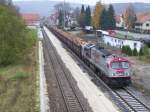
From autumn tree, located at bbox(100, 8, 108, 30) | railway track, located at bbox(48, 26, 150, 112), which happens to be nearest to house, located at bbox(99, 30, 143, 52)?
railway track, located at bbox(48, 26, 150, 112)

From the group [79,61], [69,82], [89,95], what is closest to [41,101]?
[89,95]

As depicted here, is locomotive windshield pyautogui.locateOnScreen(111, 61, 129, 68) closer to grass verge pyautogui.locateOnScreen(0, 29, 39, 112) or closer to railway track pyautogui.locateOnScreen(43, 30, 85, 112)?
railway track pyautogui.locateOnScreen(43, 30, 85, 112)

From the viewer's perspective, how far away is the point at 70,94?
2888 centimetres

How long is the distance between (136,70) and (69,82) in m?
8.92

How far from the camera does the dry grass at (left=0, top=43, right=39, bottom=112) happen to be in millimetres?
25484

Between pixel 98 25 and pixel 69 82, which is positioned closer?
pixel 69 82

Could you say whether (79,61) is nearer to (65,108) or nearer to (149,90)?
(149,90)

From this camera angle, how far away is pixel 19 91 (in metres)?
31.2

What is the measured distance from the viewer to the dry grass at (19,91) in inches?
1003

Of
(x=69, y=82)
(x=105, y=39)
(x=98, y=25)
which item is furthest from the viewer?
(x=98, y=25)

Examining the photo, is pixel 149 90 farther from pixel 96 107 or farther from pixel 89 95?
pixel 96 107

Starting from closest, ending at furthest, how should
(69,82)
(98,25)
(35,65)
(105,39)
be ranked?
(69,82) < (35,65) < (105,39) < (98,25)

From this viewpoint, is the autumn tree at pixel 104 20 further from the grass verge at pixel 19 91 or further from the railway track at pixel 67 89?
the grass verge at pixel 19 91

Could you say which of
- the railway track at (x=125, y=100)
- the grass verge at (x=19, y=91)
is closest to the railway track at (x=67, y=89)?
the grass verge at (x=19, y=91)
